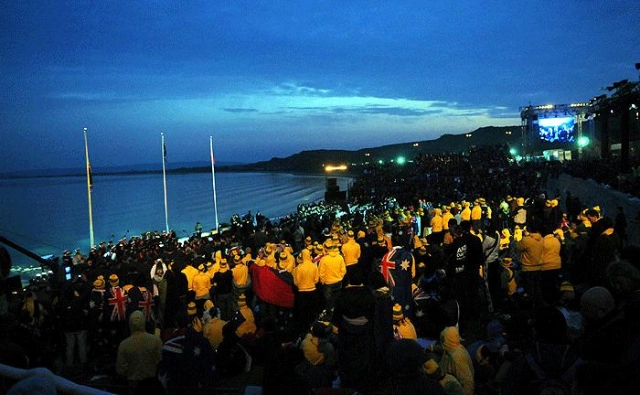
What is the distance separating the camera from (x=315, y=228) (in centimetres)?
1706

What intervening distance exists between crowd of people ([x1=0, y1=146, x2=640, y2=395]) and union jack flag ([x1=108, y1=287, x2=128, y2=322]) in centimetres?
2

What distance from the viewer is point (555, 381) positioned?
2.51 m

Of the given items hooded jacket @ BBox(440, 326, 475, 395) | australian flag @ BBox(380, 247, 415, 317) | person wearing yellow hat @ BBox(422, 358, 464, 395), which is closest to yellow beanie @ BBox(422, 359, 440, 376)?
person wearing yellow hat @ BBox(422, 358, 464, 395)

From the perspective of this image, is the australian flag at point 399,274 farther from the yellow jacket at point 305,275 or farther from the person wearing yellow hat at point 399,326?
the yellow jacket at point 305,275

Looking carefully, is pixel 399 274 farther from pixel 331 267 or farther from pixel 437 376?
pixel 437 376

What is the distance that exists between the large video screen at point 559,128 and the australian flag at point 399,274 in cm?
4443

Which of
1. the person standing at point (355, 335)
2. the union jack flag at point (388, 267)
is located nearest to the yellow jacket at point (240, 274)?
the union jack flag at point (388, 267)

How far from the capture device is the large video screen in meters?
45.3

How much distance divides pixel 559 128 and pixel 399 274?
1760 inches

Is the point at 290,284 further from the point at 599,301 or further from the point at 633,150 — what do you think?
the point at 633,150

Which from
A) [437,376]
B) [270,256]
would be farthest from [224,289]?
[437,376]

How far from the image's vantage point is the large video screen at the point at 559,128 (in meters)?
45.3

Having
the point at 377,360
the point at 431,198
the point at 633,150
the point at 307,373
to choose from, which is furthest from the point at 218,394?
the point at 633,150

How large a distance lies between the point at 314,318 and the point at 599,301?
6202 mm
